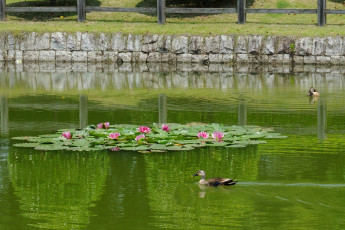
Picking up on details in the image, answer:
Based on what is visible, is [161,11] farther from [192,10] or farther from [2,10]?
[2,10]

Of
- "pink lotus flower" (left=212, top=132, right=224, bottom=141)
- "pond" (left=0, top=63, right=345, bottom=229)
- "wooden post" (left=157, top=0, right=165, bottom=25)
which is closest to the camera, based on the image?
"pond" (left=0, top=63, right=345, bottom=229)

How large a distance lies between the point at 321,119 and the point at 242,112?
5.93ft

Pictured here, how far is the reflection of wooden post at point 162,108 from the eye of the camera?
15.4 m

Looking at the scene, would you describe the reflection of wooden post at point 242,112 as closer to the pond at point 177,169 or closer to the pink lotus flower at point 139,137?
the pond at point 177,169

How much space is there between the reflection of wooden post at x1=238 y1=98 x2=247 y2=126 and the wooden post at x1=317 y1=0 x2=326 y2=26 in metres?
12.3

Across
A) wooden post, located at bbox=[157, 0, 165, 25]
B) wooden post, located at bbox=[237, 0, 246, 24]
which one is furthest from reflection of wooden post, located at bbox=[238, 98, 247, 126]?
wooden post, located at bbox=[157, 0, 165, 25]

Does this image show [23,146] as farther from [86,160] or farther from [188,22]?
[188,22]

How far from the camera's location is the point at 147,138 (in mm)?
12352

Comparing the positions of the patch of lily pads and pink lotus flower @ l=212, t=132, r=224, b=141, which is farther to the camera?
pink lotus flower @ l=212, t=132, r=224, b=141

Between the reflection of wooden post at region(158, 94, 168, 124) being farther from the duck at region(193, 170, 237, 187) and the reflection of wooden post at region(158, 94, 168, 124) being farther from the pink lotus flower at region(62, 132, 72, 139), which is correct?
the duck at region(193, 170, 237, 187)

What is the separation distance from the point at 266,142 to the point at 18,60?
61.2 feet

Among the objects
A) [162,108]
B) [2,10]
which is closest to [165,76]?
[162,108]

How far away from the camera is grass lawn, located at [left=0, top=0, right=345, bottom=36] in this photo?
29109mm

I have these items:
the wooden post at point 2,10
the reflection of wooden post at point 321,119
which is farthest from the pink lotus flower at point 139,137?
the wooden post at point 2,10
